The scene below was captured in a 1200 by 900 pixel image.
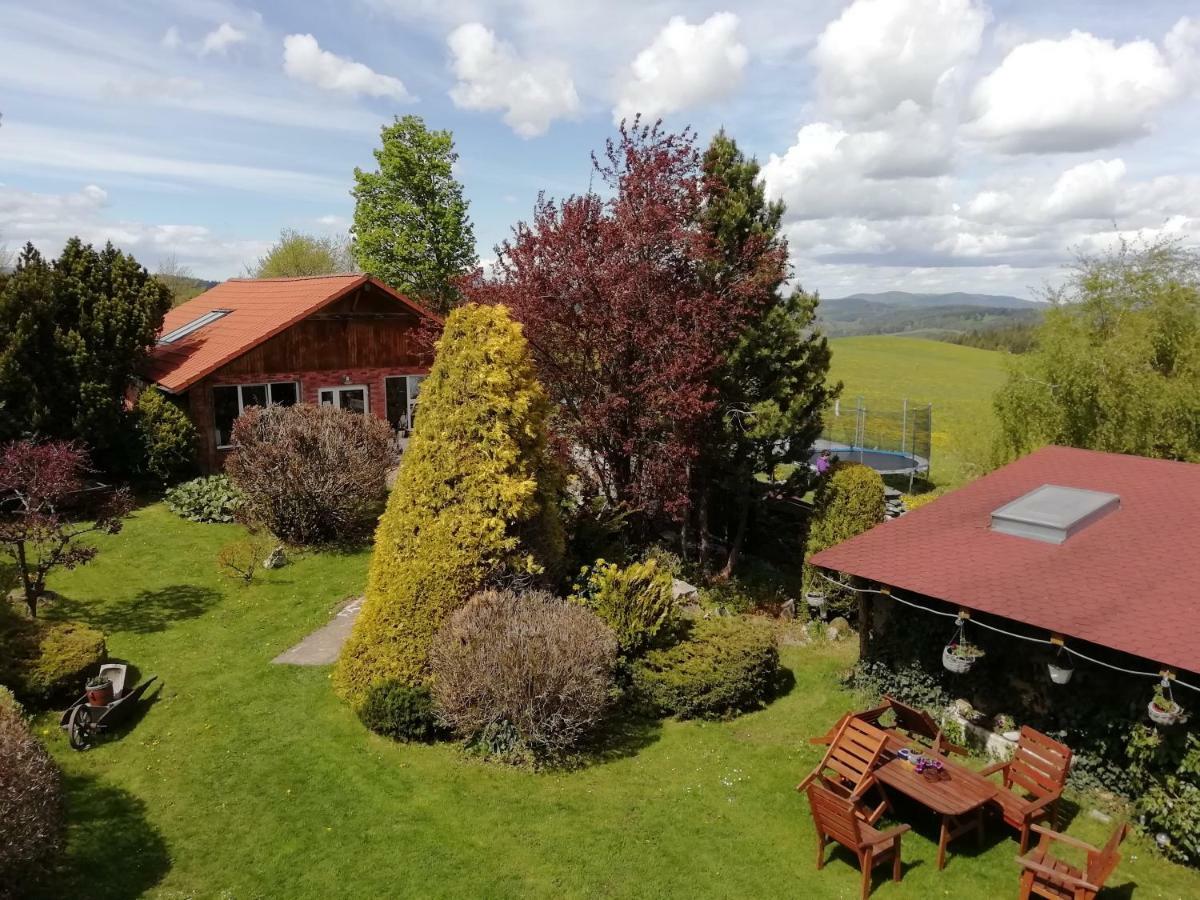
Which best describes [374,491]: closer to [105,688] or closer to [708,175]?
[105,688]

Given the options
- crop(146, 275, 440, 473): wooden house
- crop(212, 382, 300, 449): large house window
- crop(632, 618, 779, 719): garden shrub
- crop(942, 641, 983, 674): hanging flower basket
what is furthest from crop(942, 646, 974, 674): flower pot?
crop(212, 382, 300, 449): large house window

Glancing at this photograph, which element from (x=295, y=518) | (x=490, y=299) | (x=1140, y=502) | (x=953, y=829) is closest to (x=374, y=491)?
(x=295, y=518)

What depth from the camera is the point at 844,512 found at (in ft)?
49.3

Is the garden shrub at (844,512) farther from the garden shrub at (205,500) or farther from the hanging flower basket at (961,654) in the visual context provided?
the garden shrub at (205,500)

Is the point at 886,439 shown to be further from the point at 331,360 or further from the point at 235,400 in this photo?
the point at 235,400

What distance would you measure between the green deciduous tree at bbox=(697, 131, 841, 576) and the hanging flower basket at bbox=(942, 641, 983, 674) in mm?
6098

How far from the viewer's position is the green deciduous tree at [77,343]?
18703 millimetres

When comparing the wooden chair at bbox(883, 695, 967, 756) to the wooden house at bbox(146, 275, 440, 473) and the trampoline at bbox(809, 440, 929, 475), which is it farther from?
the trampoline at bbox(809, 440, 929, 475)

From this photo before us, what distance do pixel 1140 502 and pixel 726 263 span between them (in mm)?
8175

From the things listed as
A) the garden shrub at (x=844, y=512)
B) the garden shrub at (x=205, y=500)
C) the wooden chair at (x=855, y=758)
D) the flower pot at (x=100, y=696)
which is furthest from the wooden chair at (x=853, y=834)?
the garden shrub at (x=205, y=500)

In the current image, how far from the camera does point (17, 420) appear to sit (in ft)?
61.6

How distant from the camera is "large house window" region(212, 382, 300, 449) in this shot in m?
22.6

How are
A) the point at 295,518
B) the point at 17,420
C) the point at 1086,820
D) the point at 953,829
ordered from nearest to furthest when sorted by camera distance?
the point at 953,829, the point at 1086,820, the point at 295,518, the point at 17,420

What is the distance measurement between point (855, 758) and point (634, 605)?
3.93 metres
